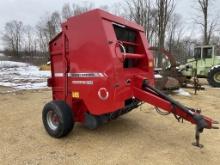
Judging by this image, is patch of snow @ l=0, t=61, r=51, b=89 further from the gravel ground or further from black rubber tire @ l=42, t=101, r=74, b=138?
black rubber tire @ l=42, t=101, r=74, b=138

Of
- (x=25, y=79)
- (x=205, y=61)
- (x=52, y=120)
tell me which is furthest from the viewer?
(x=25, y=79)

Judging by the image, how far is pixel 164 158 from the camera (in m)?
3.69

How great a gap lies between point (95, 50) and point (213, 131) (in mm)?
2790

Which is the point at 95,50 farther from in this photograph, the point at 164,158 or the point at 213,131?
the point at 213,131

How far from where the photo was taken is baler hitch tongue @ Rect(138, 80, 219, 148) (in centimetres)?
368

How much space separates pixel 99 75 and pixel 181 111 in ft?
4.48

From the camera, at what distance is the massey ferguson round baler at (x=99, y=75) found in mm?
3871

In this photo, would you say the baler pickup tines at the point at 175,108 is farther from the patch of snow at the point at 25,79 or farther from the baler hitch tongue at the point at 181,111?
the patch of snow at the point at 25,79

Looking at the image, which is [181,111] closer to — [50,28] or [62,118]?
[62,118]

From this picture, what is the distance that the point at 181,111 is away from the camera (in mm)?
3885

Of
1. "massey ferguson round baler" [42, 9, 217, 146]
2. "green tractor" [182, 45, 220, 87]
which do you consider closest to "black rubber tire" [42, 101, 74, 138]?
"massey ferguson round baler" [42, 9, 217, 146]

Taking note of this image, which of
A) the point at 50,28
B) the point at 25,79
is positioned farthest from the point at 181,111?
the point at 50,28

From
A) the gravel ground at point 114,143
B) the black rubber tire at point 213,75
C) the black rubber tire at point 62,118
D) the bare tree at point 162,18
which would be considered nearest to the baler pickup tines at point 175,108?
the gravel ground at point 114,143

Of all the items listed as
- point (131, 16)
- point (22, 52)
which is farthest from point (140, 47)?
point (22, 52)
